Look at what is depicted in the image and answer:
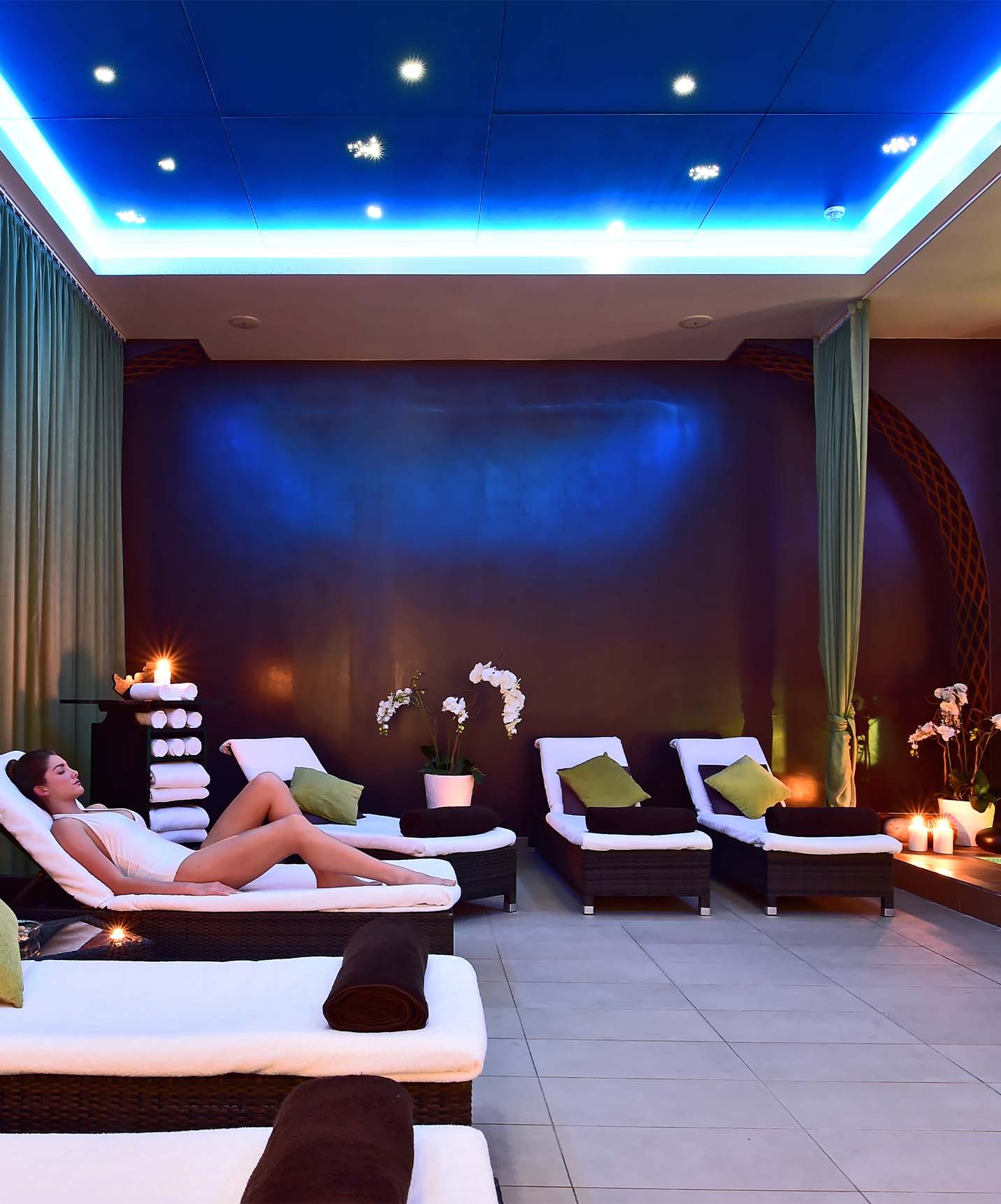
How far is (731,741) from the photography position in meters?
6.83

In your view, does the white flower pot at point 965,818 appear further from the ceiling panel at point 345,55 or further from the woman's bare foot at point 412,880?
the ceiling panel at point 345,55

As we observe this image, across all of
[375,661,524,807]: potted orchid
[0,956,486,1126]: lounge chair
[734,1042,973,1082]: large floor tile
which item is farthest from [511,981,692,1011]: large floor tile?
[375,661,524,807]: potted orchid

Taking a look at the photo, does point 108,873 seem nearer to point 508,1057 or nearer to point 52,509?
point 508,1057

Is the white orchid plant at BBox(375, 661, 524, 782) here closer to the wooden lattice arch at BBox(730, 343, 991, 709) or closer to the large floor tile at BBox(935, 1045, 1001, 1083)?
the wooden lattice arch at BBox(730, 343, 991, 709)

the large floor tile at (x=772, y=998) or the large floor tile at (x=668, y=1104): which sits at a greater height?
the large floor tile at (x=668, y=1104)

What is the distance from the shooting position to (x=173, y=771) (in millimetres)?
5637

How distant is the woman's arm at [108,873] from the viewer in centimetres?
343

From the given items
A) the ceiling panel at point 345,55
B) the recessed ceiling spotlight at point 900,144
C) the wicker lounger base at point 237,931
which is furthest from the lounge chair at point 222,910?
the recessed ceiling spotlight at point 900,144

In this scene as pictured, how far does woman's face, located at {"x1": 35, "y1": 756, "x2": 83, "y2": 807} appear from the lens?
12.2 ft

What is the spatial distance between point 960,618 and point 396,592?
4170mm

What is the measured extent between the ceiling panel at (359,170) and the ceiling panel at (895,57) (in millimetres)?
1599

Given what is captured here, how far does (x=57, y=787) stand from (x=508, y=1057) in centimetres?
199

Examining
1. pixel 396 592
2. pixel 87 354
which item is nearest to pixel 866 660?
pixel 396 592

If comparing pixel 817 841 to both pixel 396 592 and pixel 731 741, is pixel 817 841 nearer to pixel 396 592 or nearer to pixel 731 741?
pixel 731 741
